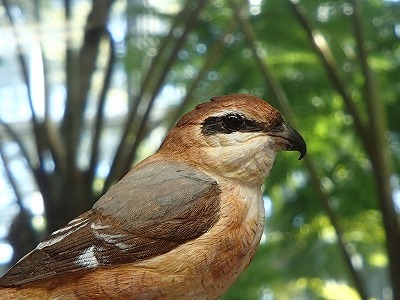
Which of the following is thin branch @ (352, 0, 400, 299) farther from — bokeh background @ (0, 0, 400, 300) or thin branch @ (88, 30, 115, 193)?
thin branch @ (88, 30, 115, 193)

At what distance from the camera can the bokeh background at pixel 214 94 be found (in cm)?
135

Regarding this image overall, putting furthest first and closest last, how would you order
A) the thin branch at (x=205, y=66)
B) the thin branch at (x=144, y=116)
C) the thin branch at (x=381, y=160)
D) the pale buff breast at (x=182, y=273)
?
1. the thin branch at (x=205, y=66)
2. the thin branch at (x=144, y=116)
3. the thin branch at (x=381, y=160)
4. the pale buff breast at (x=182, y=273)

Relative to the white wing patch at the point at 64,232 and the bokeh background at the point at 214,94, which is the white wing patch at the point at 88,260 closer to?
the white wing patch at the point at 64,232

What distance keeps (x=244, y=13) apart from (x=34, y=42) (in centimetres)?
60

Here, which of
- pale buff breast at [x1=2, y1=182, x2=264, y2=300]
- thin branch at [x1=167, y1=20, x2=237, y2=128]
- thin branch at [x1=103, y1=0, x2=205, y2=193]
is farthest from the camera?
thin branch at [x1=167, y1=20, x2=237, y2=128]

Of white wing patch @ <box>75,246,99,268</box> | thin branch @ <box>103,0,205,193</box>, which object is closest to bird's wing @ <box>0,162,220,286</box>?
white wing patch @ <box>75,246,99,268</box>

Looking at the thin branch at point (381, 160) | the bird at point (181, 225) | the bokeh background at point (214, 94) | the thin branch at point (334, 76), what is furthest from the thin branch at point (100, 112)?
the bird at point (181, 225)

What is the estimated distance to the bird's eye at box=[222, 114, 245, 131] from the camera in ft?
1.81

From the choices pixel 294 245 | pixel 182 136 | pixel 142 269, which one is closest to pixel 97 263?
pixel 142 269

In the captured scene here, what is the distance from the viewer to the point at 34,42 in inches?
66.5

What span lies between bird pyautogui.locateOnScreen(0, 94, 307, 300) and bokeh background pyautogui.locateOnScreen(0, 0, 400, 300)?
723 millimetres

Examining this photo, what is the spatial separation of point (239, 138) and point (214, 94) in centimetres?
105

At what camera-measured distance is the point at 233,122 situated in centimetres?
55

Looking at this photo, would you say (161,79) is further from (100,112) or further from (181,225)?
(181,225)
